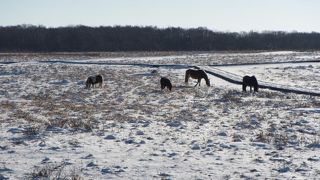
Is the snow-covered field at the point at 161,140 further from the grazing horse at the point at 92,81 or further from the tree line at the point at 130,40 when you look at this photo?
the tree line at the point at 130,40

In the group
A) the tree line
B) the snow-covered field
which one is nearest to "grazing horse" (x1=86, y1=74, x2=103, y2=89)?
the snow-covered field

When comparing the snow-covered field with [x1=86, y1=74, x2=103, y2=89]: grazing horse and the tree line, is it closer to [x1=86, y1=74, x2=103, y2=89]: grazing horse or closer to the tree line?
[x1=86, y1=74, x2=103, y2=89]: grazing horse

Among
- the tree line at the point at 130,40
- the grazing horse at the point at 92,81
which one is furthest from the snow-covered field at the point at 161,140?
the tree line at the point at 130,40

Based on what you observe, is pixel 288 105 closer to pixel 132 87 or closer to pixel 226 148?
pixel 226 148

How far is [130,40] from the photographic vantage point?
Result: 15688 centimetres

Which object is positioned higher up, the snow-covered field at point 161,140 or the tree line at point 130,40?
the tree line at point 130,40

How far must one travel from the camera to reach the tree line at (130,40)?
143m

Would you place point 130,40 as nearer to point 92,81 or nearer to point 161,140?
point 92,81

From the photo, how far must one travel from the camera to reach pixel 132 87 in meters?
29.9

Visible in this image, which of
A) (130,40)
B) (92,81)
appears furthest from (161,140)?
(130,40)

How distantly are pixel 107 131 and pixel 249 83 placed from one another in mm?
16179

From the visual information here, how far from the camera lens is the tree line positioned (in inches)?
5630

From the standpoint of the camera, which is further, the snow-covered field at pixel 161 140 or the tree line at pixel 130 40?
the tree line at pixel 130 40

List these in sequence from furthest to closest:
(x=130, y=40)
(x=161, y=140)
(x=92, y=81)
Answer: (x=130, y=40), (x=92, y=81), (x=161, y=140)
